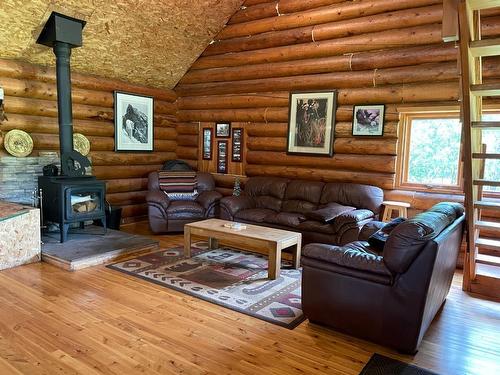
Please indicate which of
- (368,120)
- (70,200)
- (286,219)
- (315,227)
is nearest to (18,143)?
(70,200)

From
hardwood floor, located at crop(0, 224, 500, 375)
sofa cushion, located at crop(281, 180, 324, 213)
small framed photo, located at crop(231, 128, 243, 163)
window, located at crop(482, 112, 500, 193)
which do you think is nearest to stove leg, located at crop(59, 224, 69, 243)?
hardwood floor, located at crop(0, 224, 500, 375)

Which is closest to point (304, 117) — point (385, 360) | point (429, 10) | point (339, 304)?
point (429, 10)

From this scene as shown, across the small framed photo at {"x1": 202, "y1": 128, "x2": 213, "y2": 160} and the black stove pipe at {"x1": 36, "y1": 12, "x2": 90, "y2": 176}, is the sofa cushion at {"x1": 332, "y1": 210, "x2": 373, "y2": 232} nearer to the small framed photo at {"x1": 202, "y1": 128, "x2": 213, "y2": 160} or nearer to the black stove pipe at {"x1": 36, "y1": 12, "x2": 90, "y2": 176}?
the small framed photo at {"x1": 202, "y1": 128, "x2": 213, "y2": 160}

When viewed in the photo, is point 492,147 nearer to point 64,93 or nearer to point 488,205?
point 488,205

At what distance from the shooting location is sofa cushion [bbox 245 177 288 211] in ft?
19.0

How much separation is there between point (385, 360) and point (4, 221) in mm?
4017

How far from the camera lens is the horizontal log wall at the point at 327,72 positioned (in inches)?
191

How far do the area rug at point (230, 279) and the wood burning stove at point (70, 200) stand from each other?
3.28 ft

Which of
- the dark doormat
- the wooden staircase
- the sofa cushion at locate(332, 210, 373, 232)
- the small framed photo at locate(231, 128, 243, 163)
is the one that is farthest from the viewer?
the small framed photo at locate(231, 128, 243, 163)

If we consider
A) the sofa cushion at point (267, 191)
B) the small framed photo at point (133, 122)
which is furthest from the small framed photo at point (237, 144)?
the small framed photo at point (133, 122)

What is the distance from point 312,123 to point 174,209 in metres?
2.58

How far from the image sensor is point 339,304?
280 cm

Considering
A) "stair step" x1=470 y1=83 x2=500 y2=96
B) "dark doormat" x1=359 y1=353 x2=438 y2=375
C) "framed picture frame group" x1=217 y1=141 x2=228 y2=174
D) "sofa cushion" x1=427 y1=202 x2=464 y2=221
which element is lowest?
"dark doormat" x1=359 y1=353 x2=438 y2=375

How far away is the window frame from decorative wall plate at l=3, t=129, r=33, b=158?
524cm
